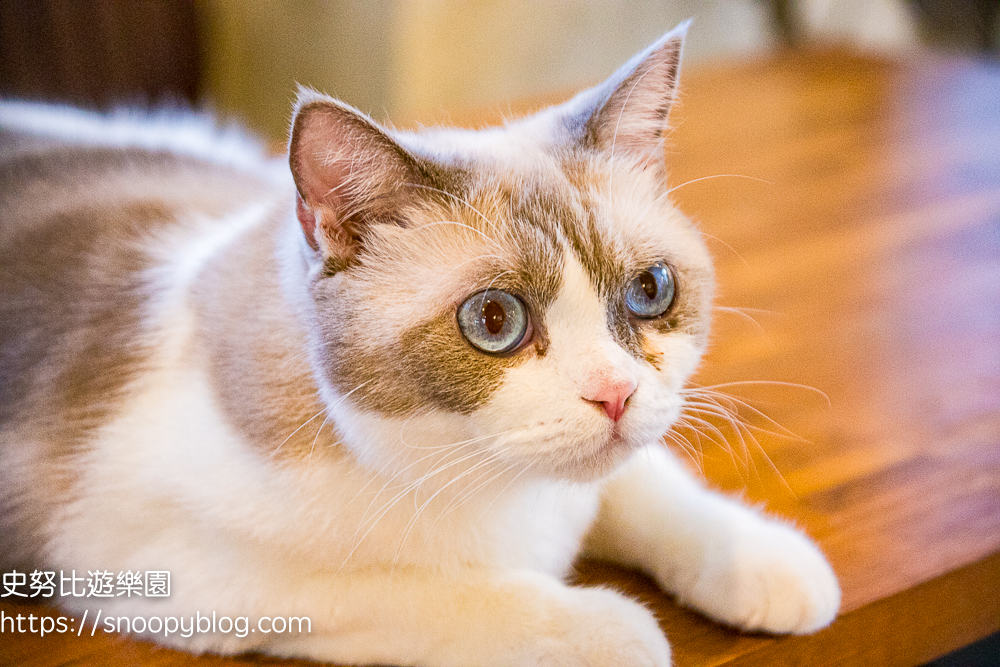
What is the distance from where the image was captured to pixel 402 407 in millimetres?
815

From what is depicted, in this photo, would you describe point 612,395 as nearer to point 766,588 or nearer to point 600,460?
point 600,460

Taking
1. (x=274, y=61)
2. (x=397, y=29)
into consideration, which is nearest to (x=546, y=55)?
(x=397, y=29)

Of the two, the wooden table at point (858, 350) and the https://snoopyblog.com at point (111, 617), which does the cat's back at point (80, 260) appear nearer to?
the https://snoopyblog.com at point (111, 617)

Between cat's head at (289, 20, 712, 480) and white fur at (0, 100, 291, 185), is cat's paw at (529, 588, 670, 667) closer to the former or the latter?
cat's head at (289, 20, 712, 480)

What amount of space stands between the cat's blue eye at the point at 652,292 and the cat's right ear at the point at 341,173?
246mm

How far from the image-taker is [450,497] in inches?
34.6

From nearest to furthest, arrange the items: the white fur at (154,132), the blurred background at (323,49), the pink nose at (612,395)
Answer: the pink nose at (612,395), the white fur at (154,132), the blurred background at (323,49)

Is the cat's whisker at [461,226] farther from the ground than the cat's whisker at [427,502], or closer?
farther from the ground

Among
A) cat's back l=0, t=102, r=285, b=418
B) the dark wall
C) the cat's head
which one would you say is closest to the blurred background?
the dark wall

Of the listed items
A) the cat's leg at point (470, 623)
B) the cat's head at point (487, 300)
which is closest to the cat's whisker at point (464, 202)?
the cat's head at point (487, 300)

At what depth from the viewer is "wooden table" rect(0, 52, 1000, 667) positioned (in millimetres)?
998

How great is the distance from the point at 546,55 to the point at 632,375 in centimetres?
222

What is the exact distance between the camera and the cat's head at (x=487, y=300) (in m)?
0.78

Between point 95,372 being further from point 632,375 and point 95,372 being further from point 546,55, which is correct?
point 546,55
